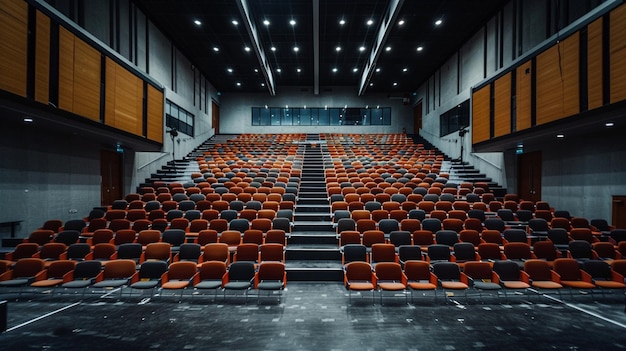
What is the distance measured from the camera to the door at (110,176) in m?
9.15

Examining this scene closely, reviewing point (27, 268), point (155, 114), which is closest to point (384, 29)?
point (155, 114)

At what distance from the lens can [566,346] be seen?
3.53 m

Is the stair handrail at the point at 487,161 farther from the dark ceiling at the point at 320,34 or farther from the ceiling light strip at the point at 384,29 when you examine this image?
the ceiling light strip at the point at 384,29

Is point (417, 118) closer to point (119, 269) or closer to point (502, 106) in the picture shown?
point (502, 106)

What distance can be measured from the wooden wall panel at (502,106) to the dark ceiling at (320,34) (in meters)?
2.85

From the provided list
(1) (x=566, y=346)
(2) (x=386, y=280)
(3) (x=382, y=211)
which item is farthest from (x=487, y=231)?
(1) (x=566, y=346)

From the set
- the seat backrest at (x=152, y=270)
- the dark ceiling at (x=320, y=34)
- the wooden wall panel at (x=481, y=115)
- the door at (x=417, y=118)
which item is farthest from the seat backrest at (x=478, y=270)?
the door at (x=417, y=118)

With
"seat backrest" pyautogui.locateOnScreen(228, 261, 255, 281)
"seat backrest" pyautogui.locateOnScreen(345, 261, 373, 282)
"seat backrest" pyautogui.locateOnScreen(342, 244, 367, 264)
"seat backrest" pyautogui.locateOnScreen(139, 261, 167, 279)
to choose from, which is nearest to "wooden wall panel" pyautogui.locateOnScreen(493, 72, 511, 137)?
"seat backrest" pyautogui.locateOnScreen(342, 244, 367, 264)

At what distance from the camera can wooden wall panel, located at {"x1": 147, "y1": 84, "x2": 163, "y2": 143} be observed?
31.2 feet

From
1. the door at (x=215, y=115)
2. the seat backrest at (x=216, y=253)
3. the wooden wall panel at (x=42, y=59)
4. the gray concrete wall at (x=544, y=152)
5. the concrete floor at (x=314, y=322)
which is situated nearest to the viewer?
the concrete floor at (x=314, y=322)

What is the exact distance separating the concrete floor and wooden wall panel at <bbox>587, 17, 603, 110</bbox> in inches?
137

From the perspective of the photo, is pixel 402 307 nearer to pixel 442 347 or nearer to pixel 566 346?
pixel 442 347

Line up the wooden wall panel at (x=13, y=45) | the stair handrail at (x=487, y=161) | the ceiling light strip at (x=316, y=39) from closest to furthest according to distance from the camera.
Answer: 1. the wooden wall panel at (x=13, y=45)
2. the ceiling light strip at (x=316, y=39)
3. the stair handrail at (x=487, y=161)

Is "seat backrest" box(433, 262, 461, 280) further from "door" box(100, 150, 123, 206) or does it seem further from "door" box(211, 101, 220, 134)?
"door" box(211, 101, 220, 134)
